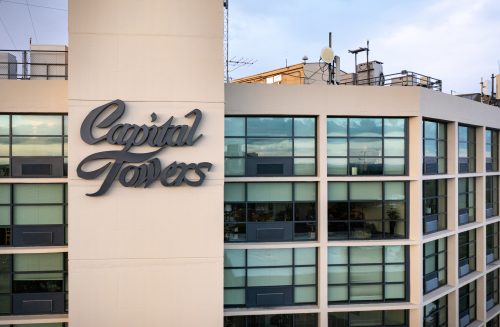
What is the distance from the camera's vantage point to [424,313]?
61.1ft

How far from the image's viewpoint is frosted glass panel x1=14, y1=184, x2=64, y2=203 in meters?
16.0

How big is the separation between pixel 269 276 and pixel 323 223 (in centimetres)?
333

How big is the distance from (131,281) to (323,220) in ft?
26.7

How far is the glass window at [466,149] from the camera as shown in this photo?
2069cm

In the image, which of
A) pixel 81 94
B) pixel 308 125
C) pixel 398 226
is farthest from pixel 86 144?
pixel 398 226

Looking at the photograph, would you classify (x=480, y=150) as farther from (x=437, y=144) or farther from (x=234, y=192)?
(x=234, y=192)

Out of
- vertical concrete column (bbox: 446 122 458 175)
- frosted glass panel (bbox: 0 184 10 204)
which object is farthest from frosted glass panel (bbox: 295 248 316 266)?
frosted glass panel (bbox: 0 184 10 204)

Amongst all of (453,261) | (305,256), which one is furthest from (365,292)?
(453,261)

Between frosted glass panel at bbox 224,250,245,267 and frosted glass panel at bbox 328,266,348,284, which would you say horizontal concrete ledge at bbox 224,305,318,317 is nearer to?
frosted glass panel at bbox 328,266,348,284

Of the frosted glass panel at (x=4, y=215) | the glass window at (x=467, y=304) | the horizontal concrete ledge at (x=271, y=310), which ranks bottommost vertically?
the glass window at (x=467, y=304)

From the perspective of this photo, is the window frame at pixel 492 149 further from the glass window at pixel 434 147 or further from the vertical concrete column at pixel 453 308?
the vertical concrete column at pixel 453 308

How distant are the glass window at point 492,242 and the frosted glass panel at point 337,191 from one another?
11658 mm

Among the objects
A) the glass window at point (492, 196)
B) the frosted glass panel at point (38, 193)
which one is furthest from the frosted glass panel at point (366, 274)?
the frosted glass panel at point (38, 193)

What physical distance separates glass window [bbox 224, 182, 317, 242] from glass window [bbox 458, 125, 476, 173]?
895 cm
